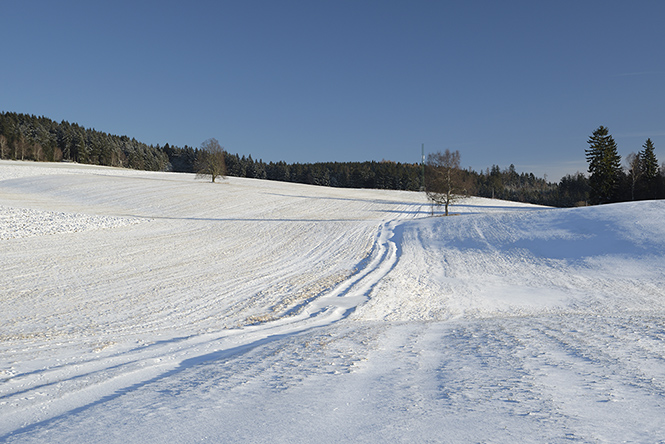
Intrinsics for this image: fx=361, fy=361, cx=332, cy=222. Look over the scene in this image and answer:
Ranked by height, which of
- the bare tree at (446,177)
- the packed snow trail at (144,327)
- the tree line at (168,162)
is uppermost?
the tree line at (168,162)

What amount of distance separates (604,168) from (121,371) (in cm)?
6321

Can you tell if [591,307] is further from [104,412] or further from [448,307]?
[104,412]

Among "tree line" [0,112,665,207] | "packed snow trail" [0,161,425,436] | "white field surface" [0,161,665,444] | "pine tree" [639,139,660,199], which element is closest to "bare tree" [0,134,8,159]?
"tree line" [0,112,665,207]

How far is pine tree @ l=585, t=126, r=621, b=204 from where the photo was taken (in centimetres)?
5122

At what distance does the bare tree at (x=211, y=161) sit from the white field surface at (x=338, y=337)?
124 feet

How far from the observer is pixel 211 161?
56.2 m

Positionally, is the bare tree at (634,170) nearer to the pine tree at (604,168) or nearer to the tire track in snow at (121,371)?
the pine tree at (604,168)

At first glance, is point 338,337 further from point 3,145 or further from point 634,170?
point 3,145

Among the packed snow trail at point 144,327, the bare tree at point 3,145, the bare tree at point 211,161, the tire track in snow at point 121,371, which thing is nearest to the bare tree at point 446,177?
the packed snow trail at point 144,327

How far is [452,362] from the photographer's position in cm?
450

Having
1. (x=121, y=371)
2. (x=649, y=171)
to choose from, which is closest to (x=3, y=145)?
(x=121, y=371)

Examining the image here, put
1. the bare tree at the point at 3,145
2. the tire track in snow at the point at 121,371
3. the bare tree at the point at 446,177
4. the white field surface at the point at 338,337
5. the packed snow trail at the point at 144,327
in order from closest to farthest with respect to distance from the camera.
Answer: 1. the white field surface at the point at 338,337
2. the tire track in snow at the point at 121,371
3. the packed snow trail at the point at 144,327
4. the bare tree at the point at 446,177
5. the bare tree at the point at 3,145

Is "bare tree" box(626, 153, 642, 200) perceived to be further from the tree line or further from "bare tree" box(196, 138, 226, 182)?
"bare tree" box(196, 138, 226, 182)

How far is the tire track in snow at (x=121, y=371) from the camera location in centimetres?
336
